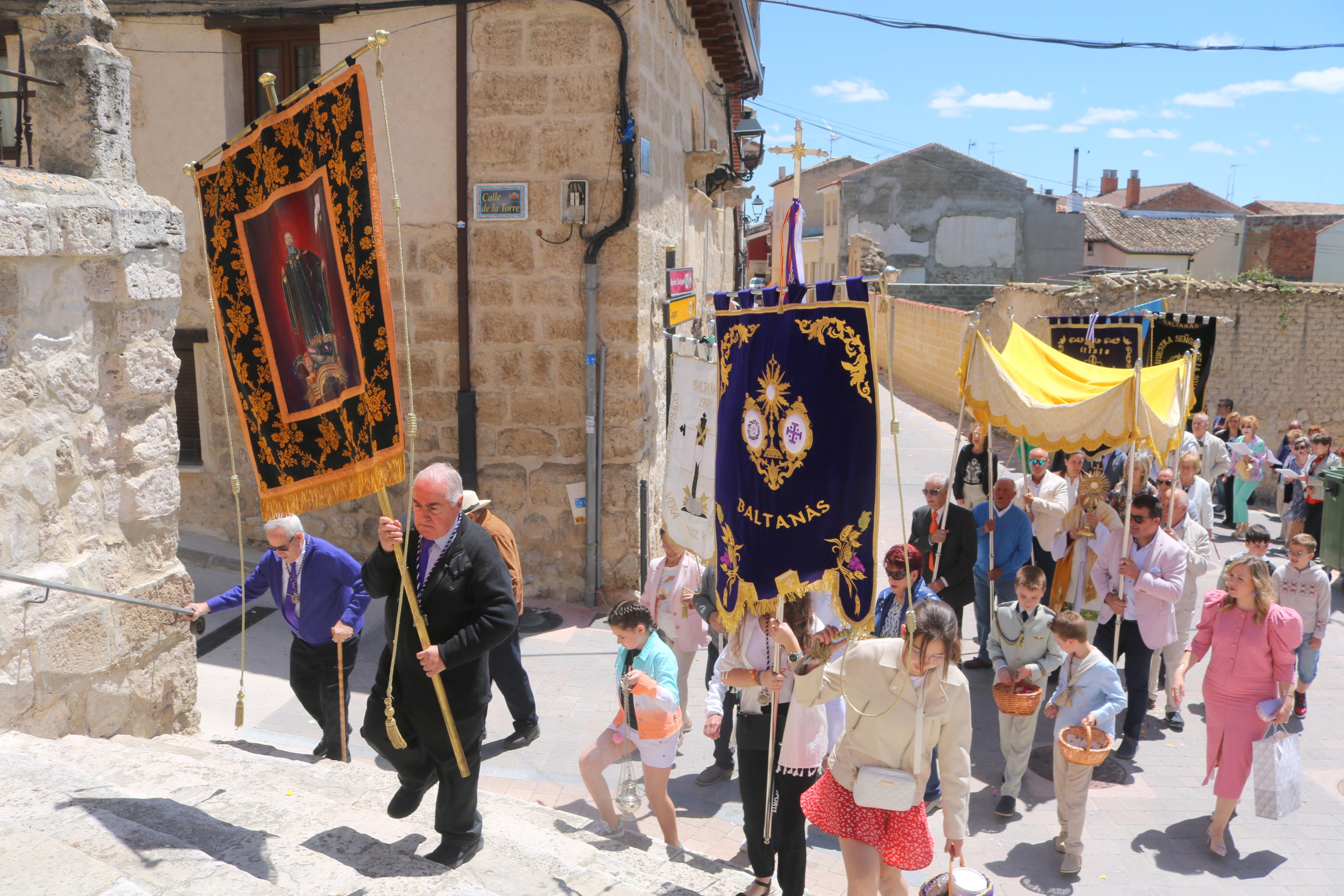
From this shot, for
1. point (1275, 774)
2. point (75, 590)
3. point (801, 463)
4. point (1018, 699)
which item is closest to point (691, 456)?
point (801, 463)

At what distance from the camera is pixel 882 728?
3688 mm

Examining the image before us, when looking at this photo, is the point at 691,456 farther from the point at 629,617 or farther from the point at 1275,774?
the point at 1275,774

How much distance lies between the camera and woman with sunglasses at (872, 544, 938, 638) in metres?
5.11

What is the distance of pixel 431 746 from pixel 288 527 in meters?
1.70

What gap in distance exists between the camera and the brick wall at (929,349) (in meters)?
21.7

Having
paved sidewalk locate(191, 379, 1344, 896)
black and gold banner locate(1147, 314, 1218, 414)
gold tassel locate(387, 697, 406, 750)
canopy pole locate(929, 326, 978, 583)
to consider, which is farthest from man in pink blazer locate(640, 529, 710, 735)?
black and gold banner locate(1147, 314, 1218, 414)

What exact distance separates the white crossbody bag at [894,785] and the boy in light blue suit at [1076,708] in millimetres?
1564

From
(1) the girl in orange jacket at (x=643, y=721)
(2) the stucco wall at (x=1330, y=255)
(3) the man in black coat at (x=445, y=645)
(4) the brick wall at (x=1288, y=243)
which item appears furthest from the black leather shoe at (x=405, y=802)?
(2) the stucco wall at (x=1330, y=255)

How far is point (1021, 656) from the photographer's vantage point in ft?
17.5

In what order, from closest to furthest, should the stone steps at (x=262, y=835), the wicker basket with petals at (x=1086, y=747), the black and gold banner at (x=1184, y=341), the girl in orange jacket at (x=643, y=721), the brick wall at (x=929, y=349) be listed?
1. the stone steps at (x=262, y=835)
2. the girl in orange jacket at (x=643, y=721)
3. the wicker basket with petals at (x=1086, y=747)
4. the black and gold banner at (x=1184, y=341)
5. the brick wall at (x=929, y=349)

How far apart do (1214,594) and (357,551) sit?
701 cm

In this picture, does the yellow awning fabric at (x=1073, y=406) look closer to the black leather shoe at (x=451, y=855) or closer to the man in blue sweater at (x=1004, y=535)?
the man in blue sweater at (x=1004, y=535)

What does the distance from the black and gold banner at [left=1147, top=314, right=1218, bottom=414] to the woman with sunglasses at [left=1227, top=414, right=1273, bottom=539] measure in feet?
7.02

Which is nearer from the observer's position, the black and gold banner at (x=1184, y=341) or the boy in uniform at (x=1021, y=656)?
the boy in uniform at (x=1021, y=656)
